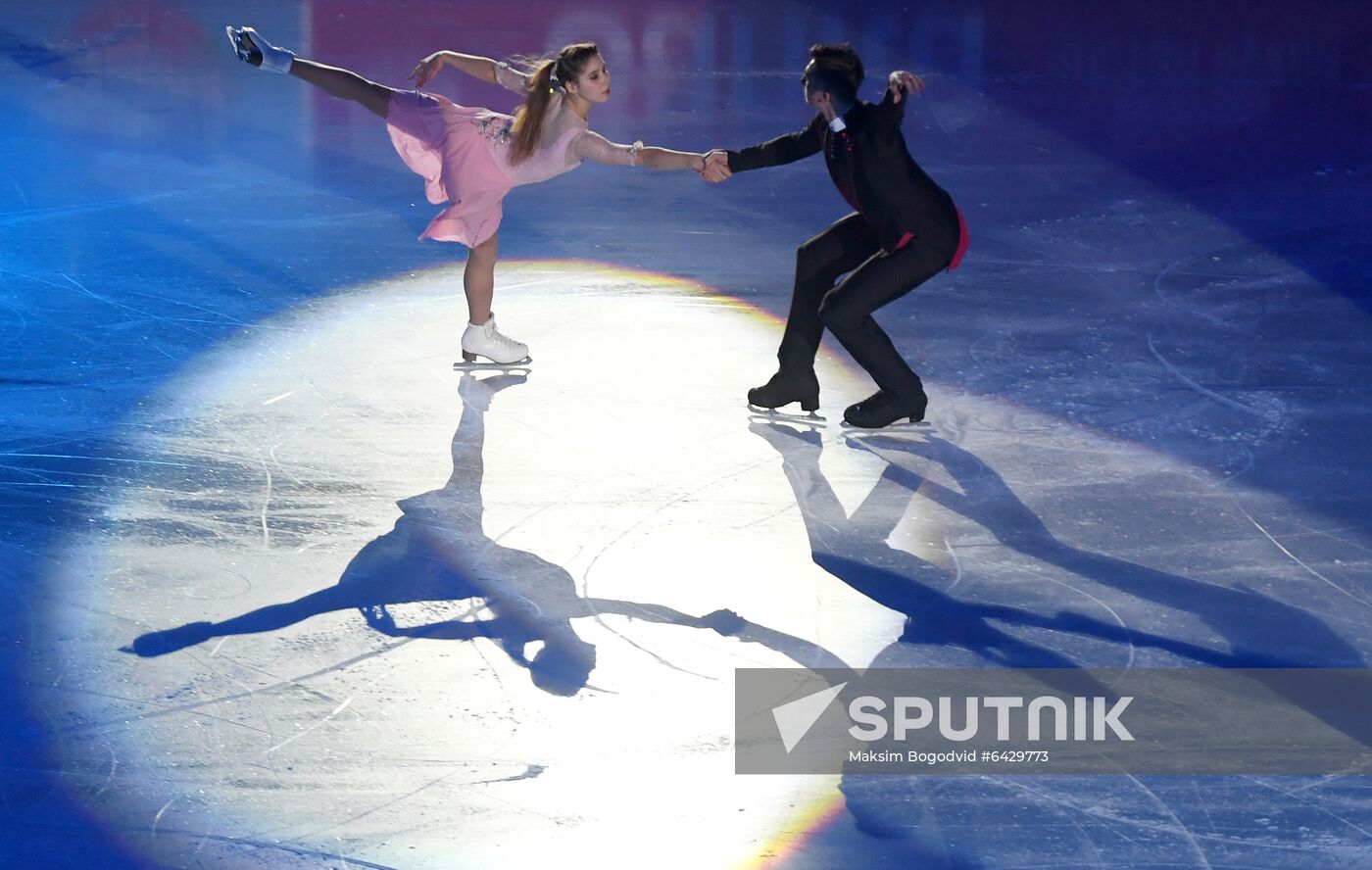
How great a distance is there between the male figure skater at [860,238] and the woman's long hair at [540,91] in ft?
2.15

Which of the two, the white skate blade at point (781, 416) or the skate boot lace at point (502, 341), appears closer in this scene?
the white skate blade at point (781, 416)

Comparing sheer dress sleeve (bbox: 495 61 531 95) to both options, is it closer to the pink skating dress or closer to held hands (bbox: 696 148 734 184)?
the pink skating dress

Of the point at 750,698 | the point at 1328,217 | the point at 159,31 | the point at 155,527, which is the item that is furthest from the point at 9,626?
the point at 159,31

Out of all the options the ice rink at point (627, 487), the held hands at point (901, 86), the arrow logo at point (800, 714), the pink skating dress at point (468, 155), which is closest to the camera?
the ice rink at point (627, 487)

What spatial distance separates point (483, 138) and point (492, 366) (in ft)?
3.22

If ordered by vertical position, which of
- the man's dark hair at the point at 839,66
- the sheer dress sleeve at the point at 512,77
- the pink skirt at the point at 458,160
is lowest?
the pink skirt at the point at 458,160

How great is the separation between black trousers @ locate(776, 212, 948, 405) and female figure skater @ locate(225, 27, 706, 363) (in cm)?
67

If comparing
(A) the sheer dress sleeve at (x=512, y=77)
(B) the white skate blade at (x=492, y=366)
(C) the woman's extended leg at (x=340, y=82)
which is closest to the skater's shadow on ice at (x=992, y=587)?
(B) the white skate blade at (x=492, y=366)

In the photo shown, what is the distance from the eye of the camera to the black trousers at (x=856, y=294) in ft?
20.3

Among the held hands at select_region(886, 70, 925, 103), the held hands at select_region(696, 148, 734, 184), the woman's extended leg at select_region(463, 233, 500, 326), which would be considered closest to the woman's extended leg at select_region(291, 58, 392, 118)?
the woman's extended leg at select_region(463, 233, 500, 326)

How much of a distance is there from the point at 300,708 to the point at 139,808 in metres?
0.54

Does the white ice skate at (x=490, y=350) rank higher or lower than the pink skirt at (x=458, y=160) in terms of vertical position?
lower

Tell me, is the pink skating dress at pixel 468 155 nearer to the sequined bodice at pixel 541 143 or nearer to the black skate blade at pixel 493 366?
the sequined bodice at pixel 541 143

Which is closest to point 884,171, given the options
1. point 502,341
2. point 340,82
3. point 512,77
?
point 512,77
